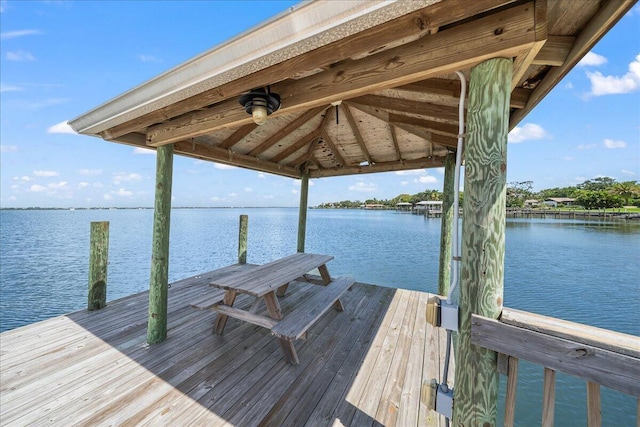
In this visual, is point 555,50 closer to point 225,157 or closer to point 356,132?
point 356,132

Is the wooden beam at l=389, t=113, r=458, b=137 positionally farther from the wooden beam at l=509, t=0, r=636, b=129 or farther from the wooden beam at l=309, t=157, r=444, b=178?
the wooden beam at l=309, t=157, r=444, b=178

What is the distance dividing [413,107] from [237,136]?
8.02ft

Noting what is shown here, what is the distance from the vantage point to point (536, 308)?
562 centimetres

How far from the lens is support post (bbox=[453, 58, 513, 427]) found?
1.16 metres

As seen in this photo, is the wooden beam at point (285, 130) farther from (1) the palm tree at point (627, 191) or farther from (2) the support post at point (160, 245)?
(1) the palm tree at point (627, 191)

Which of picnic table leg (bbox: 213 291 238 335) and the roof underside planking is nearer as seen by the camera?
the roof underside planking

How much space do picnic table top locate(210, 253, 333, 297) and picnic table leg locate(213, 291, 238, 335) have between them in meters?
0.16

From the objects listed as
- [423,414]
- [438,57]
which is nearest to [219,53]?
[438,57]

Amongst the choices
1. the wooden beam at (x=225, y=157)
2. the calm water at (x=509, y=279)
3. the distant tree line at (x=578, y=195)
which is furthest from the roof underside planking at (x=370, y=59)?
the distant tree line at (x=578, y=195)

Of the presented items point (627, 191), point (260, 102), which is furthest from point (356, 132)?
point (627, 191)

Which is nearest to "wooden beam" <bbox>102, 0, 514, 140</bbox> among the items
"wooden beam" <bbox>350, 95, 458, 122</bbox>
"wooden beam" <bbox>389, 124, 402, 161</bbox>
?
"wooden beam" <bbox>350, 95, 458, 122</bbox>

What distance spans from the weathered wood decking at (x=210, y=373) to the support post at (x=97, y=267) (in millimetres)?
180

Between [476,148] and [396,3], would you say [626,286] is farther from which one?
[396,3]

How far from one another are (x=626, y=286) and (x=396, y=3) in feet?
37.2
